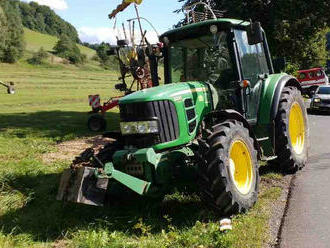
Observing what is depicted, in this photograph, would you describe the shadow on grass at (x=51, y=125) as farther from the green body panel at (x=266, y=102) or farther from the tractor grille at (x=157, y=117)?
the tractor grille at (x=157, y=117)

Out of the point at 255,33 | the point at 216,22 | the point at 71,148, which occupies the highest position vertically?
the point at 216,22

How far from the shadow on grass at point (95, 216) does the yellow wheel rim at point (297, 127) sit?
2680mm

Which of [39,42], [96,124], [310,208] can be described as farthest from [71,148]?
[39,42]

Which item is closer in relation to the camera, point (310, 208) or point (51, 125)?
point (310, 208)

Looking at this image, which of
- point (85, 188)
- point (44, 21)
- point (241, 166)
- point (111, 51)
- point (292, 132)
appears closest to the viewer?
point (85, 188)

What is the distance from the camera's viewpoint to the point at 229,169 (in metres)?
4.77

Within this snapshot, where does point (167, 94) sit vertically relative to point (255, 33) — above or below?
below

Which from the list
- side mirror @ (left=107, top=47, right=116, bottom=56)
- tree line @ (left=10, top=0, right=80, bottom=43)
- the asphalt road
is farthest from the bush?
the asphalt road

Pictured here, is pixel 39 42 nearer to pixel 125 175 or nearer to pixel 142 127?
pixel 142 127

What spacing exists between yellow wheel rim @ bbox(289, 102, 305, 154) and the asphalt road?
0.42 metres

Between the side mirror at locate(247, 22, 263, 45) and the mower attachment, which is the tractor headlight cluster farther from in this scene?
the side mirror at locate(247, 22, 263, 45)

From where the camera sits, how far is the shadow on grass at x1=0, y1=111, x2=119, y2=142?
11.9m

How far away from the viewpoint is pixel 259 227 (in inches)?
176

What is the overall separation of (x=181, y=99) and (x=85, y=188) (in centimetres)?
165
